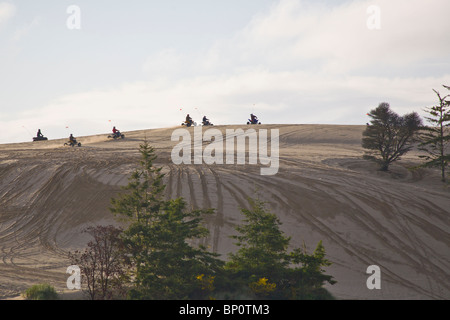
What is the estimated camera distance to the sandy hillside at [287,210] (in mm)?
20172

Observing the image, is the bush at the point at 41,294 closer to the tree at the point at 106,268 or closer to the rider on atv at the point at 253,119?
the tree at the point at 106,268

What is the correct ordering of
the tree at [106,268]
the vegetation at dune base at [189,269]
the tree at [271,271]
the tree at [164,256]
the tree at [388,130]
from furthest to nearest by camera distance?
the tree at [388,130] → the tree at [271,271] → the tree at [106,268] → the vegetation at dune base at [189,269] → the tree at [164,256]

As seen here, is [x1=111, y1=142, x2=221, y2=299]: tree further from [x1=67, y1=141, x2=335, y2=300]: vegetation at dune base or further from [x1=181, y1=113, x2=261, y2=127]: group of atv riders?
[x1=181, y1=113, x2=261, y2=127]: group of atv riders

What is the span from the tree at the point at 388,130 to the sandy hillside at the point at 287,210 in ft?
6.07

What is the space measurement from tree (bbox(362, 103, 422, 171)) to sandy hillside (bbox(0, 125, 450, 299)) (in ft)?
6.07

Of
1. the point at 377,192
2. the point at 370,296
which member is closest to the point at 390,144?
the point at 377,192

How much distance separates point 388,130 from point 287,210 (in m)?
13.7

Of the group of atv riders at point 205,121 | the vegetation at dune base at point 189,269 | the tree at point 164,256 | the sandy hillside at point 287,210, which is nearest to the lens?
the tree at point 164,256

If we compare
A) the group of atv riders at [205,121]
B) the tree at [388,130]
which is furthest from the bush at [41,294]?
the group of atv riders at [205,121]

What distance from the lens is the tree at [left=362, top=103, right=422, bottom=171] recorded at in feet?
114

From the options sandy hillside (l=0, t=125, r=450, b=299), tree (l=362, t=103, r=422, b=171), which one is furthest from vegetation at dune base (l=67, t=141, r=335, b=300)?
tree (l=362, t=103, r=422, b=171)
